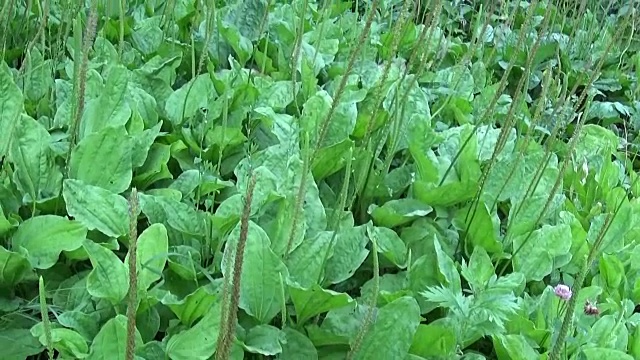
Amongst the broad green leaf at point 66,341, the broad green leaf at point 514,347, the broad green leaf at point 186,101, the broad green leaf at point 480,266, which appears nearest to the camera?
the broad green leaf at point 66,341

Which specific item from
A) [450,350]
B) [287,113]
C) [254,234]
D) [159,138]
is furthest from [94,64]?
[450,350]

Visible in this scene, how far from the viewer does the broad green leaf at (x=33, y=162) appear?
1.40 metres

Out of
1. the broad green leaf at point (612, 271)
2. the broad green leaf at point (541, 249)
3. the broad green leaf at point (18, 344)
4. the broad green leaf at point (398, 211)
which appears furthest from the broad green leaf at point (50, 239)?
the broad green leaf at point (612, 271)

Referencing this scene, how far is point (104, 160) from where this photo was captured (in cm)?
146

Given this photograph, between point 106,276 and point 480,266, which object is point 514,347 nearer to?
point 480,266

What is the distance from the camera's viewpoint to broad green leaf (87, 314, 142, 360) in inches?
44.1

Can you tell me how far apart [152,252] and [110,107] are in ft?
1.34

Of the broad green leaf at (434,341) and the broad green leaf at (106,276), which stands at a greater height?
the broad green leaf at (106,276)

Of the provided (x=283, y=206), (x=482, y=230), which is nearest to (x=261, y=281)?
(x=283, y=206)

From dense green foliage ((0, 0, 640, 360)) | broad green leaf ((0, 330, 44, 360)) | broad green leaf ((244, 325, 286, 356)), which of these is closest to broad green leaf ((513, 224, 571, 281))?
dense green foliage ((0, 0, 640, 360))

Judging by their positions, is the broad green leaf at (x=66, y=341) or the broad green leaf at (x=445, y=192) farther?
the broad green leaf at (x=445, y=192)

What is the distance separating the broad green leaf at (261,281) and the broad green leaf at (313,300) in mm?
29

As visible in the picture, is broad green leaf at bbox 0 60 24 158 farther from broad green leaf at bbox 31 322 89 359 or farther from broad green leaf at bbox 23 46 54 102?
broad green leaf at bbox 31 322 89 359

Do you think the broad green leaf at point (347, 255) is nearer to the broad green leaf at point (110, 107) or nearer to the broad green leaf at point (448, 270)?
the broad green leaf at point (448, 270)
